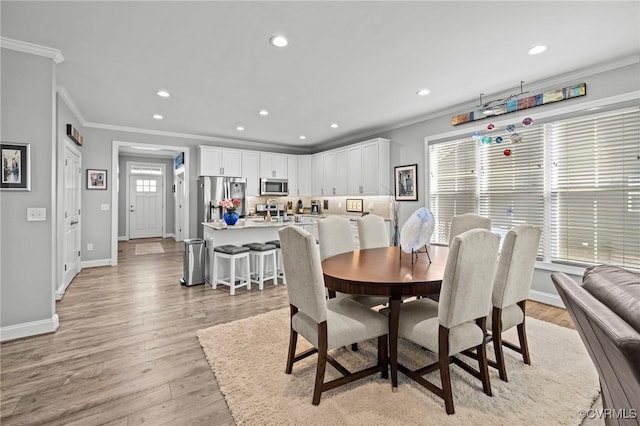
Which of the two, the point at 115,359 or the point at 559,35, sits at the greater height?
the point at 559,35

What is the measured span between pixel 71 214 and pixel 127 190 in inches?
203

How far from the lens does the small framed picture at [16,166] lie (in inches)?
101

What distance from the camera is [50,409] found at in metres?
1.76

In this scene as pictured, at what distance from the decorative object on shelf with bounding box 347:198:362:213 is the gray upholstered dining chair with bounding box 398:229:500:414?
4.64m

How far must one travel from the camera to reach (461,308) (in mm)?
1686

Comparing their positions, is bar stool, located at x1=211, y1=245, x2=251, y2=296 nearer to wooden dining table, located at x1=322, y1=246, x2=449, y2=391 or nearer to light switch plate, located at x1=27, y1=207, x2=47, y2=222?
light switch plate, located at x1=27, y1=207, x2=47, y2=222

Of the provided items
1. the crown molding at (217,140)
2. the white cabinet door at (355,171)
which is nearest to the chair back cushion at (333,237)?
the white cabinet door at (355,171)

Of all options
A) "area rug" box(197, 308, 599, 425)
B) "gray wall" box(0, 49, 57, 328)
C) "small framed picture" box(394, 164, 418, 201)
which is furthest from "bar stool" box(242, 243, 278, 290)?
"small framed picture" box(394, 164, 418, 201)

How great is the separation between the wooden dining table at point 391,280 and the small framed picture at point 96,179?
5.28 meters

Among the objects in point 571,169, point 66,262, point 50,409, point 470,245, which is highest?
point 571,169

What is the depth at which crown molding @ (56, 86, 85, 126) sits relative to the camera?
12.2 ft

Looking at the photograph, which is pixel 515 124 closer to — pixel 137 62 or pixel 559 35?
pixel 559 35

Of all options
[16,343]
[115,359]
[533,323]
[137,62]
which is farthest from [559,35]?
[16,343]

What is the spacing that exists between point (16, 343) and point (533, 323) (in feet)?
15.9
